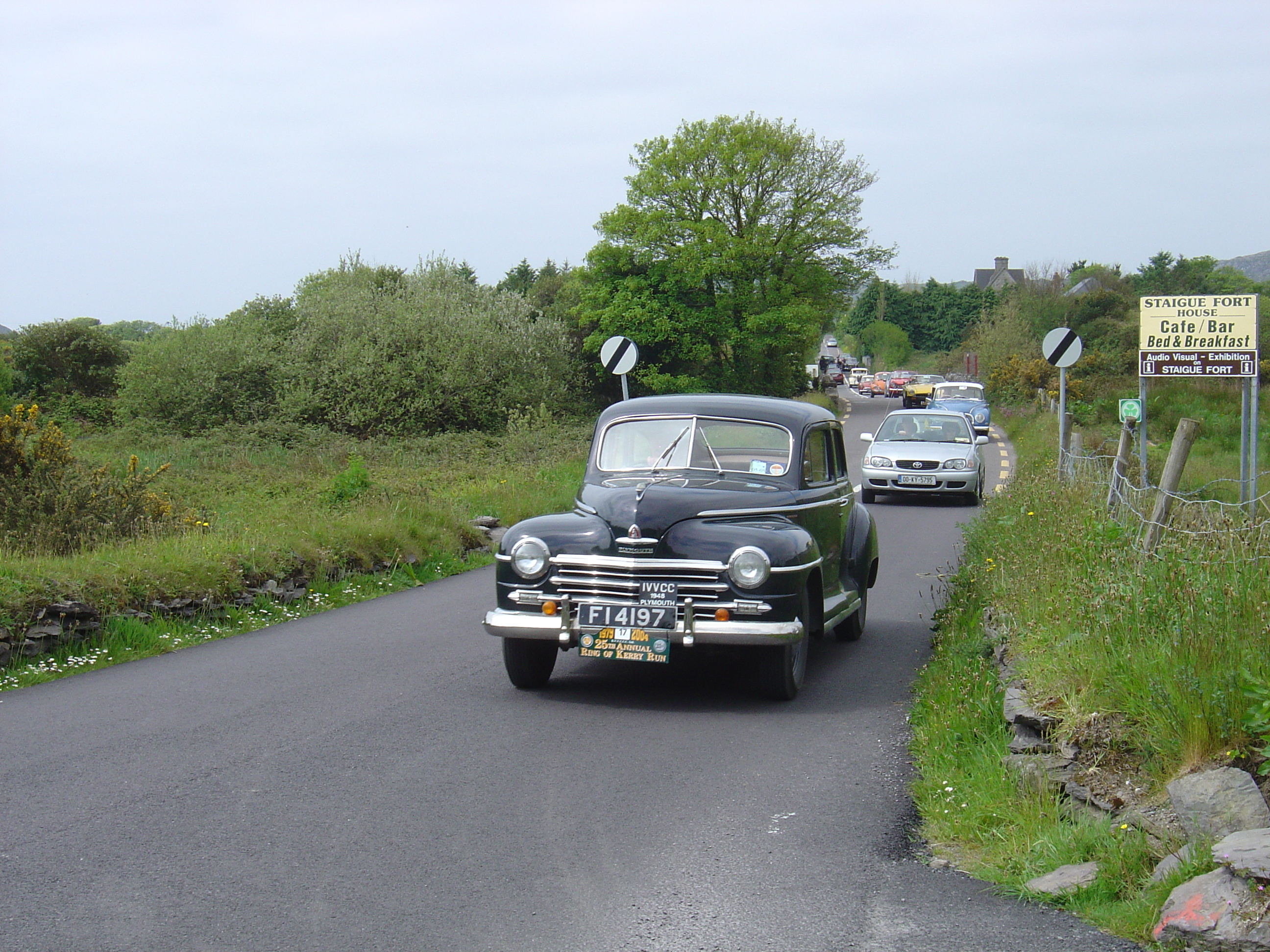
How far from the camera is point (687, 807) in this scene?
→ 530 cm

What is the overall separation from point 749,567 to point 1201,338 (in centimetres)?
921

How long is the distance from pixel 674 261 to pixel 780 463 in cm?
4828

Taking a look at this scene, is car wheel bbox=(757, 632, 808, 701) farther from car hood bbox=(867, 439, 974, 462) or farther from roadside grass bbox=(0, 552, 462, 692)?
car hood bbox=(867, 439, 974, 462)

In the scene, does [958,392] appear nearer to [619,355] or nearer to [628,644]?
[619,355]

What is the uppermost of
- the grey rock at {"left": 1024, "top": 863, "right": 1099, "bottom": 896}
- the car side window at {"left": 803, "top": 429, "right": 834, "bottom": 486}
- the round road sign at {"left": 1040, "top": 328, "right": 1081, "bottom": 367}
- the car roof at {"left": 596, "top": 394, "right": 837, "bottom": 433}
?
the round road sign at {"left": 1040, "top": 328, "right": 1081, "bottom": 367}

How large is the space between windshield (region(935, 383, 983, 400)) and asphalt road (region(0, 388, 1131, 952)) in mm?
37143

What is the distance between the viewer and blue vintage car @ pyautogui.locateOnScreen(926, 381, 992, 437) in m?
40.0

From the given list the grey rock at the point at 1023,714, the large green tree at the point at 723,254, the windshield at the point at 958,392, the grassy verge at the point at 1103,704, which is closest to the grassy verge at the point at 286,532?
the grassy verge at the point at 1103,704

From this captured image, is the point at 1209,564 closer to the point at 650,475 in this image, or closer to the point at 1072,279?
the point at 650,475

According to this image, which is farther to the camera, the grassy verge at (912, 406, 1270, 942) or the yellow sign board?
the yellow sign board

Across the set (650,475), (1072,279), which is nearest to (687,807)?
(650,475)

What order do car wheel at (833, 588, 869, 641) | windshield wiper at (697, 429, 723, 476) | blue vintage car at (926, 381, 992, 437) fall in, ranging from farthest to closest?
1. blue vintage car at (926, 381, 992, 437)
2. car wheel at (833, 588, 869, 641)
3. windshield wiper at (697, 429, 723, 476)

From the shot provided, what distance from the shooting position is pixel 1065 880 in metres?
4.30

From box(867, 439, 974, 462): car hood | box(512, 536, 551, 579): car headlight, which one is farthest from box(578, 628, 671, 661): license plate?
box(867, 439, 974, 462): car hood
